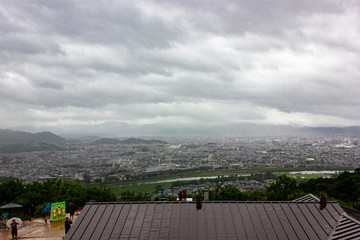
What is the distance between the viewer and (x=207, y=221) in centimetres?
971

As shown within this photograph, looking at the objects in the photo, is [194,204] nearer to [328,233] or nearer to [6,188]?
[328,233]

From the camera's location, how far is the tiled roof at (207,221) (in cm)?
927

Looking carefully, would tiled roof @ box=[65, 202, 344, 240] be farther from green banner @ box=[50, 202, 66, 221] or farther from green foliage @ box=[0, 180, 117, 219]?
green foliage @ box=[0, 180, 117, 219]

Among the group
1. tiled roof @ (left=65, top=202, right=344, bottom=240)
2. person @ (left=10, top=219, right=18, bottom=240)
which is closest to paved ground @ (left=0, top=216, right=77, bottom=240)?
person @ (left=10, top=219, right=18, bottom=240)

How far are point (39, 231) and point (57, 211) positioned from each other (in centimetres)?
206

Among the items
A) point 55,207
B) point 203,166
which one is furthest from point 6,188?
point 203,166

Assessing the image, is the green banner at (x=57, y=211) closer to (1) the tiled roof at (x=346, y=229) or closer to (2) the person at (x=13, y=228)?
(2) the person at (x=13, y=228)

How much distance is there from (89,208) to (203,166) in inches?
3358

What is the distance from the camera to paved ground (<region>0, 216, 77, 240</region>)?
1731 centimetres

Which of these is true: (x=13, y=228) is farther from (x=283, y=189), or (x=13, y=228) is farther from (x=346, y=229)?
(x=283, y=189)

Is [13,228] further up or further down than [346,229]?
further down

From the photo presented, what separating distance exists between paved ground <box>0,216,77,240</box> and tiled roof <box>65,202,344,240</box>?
370 inches

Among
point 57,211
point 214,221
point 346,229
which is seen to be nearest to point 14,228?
point 57,211

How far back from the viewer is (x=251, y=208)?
34.3 ft
